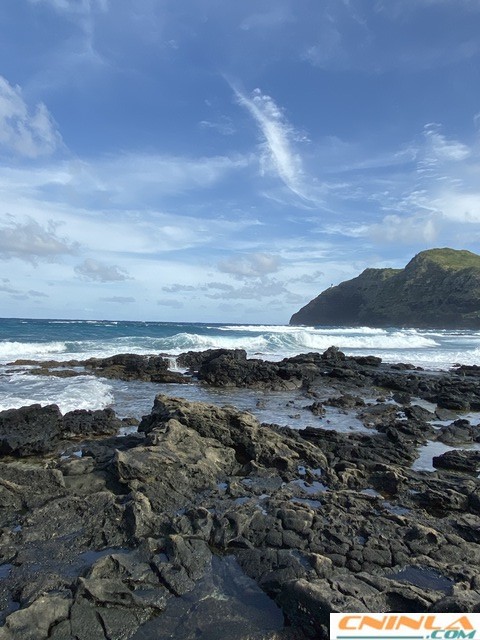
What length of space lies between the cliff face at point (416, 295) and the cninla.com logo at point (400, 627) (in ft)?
364

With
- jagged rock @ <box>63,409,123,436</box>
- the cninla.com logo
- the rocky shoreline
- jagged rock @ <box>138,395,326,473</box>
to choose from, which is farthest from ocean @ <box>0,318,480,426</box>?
the cninla.com logo

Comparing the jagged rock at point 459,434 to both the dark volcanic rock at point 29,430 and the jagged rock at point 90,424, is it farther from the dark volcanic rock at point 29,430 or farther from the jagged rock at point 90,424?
the dark volcanic rock at point 29,430

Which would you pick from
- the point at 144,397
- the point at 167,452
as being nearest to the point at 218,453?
the point at 167,452

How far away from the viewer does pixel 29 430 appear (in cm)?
1069

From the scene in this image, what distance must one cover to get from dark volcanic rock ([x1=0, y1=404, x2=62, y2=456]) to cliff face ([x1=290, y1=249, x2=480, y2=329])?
355 feet

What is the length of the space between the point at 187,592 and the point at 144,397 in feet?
44.7

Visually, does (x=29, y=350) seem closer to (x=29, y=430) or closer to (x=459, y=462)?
(x=29, y=430)

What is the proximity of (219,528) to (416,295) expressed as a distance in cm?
11754

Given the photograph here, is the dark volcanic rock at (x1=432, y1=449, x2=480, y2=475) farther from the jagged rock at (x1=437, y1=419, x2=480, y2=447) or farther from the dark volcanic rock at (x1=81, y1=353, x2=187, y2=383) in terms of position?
the dark volcanic rock at (x1=81, y1=353, x2=187, y2=383)

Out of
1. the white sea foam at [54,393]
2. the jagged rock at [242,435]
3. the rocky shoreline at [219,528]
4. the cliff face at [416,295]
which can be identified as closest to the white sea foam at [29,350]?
the white sea foam at [54,393]

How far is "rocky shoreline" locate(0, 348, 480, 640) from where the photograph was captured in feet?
14.7

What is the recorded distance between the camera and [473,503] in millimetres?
7609

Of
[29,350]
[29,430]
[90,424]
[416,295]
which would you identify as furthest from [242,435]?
[416,295]

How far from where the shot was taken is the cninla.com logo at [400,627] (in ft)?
10.7
